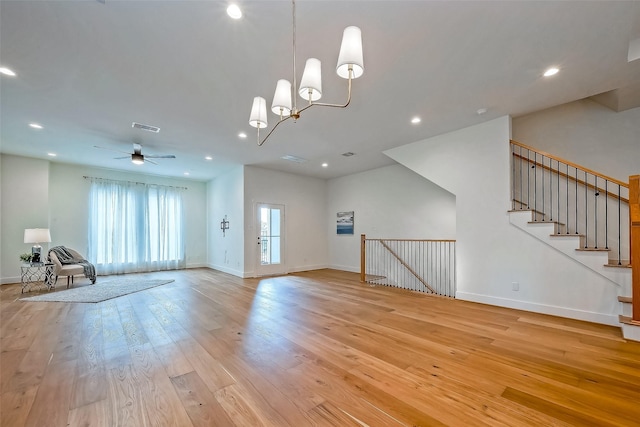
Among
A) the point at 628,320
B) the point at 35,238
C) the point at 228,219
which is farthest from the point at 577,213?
the point at 35,238

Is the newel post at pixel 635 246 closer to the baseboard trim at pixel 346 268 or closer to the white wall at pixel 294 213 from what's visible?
the baseboard trim at pixel 346 268

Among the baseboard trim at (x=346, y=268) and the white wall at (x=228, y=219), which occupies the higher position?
the white wall at (x=228, y=219)

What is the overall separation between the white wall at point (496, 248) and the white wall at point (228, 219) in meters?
4.90

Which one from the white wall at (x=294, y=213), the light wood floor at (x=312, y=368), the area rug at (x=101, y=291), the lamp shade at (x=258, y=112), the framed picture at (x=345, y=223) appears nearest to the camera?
the light wood floor at (x=312, y=368)

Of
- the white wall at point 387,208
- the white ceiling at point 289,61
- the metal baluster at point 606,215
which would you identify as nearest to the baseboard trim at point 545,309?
the metal baluster at point 606,215

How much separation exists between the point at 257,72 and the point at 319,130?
6.27 ft

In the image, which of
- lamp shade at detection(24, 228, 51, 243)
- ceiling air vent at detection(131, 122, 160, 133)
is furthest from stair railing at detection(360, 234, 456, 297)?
lamp shade at detection(24, 228, 51, 243)

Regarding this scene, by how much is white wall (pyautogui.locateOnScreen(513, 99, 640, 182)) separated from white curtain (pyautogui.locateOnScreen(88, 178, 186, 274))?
957cm

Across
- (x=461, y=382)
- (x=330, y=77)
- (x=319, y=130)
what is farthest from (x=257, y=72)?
(x=461, y=382)

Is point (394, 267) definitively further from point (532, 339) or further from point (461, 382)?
point (461, 382)

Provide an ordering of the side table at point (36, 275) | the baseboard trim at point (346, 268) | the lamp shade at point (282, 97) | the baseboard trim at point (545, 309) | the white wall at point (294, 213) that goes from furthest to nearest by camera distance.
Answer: the baseboard trim at point (346, 268) → the white wall at point (294, 213) → the side table at point (36, 275) → the baseboard trim at point (545, 309) → the lamp shade at point (282, 97)

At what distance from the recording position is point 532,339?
293 cm

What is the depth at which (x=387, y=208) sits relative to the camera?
24.4ft

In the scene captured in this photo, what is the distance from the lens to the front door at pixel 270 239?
23.9 ft
